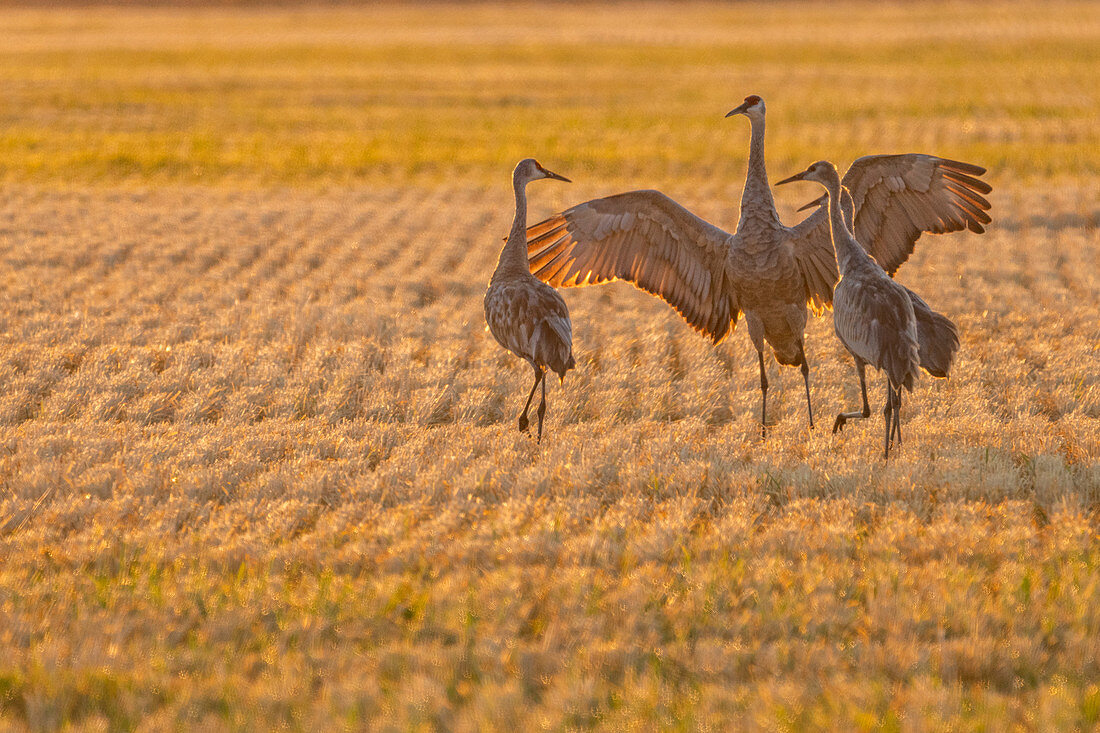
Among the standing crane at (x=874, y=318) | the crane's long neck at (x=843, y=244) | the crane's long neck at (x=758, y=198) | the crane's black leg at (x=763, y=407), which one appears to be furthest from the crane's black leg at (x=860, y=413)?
the crane's long neck at (x=758, y=198)

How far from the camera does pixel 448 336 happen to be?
1016 centimetres

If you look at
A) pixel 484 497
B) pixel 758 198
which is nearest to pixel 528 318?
pixel 484 497

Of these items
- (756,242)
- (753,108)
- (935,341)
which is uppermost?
(753,108)

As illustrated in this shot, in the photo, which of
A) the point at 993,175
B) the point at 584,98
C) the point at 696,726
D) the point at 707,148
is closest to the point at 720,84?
the point at 584,98

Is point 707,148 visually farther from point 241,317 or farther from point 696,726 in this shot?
point 696,726

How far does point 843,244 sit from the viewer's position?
6.87 m

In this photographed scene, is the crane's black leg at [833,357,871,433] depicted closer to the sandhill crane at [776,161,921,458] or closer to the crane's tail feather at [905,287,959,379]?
the sandhill crane at [776,161,921,458]

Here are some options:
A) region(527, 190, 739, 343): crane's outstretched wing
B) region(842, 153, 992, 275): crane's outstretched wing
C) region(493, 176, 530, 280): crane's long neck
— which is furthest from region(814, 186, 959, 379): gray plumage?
region(493, 176, 530, 280): crane's long neck

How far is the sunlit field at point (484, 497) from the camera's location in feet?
13.5

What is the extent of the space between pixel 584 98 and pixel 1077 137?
52.4 feet

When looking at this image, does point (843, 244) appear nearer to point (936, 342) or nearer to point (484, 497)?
point (936, 342)

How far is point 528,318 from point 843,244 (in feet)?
6.83

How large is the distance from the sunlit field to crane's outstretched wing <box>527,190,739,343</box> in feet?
2.28

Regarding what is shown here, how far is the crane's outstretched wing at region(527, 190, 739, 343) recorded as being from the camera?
8039 millimetres
